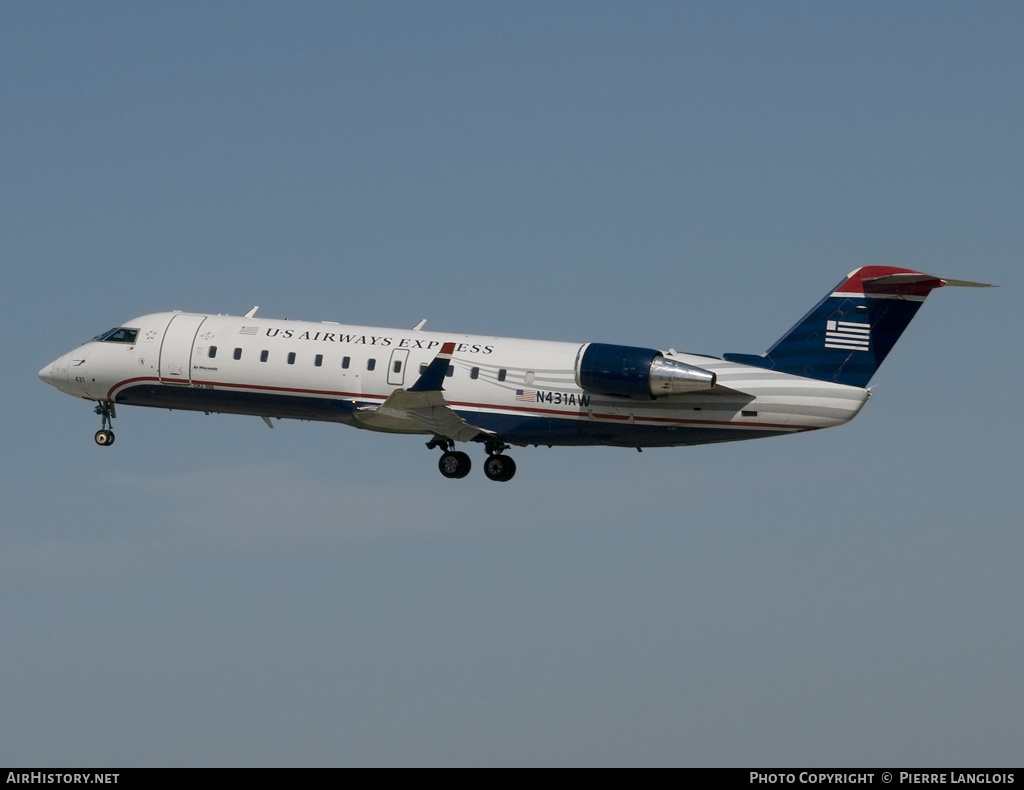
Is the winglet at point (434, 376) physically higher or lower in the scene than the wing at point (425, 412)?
higher

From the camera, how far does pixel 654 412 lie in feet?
116

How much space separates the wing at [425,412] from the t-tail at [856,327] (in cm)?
646

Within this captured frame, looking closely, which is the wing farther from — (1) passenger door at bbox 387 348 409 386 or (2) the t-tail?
(2) the t-tail

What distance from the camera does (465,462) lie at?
37156 millimetres

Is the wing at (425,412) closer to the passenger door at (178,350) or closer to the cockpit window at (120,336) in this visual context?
the passenger door at (178,350)

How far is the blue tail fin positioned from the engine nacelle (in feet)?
5.89

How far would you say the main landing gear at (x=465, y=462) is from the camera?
122 ft

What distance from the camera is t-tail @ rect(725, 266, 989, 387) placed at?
3503 cm

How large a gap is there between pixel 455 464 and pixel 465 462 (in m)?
0.25

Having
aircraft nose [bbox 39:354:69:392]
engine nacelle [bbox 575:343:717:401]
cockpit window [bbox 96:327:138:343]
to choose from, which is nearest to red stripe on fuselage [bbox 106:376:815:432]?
engine nacelle [bbox 575:343:717:401]

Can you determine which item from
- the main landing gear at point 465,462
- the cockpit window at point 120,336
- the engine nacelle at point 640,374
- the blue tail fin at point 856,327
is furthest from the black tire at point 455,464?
the cockpit window at point 120,336
